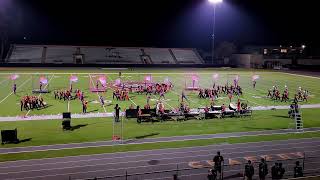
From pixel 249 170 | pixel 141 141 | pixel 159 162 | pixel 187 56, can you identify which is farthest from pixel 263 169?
pixel 187 56

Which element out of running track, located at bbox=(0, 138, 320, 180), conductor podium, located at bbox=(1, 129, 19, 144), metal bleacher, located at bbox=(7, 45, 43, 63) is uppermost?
metal bleacher, located at bbox=(7, 45, 43, 63)

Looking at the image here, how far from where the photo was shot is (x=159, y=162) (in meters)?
18.4

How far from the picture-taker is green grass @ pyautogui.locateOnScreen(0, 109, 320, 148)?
23156mm

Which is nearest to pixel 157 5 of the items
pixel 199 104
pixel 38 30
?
pixel 38 30

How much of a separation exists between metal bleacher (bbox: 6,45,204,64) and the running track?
68165 millimetres

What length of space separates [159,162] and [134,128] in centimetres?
770

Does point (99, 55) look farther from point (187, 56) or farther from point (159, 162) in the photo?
point (159, 162)

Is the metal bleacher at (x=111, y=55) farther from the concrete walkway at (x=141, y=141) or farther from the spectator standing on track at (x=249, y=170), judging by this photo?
the spectator standing on track at (x=249, y=170)

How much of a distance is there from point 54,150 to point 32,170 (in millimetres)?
3276

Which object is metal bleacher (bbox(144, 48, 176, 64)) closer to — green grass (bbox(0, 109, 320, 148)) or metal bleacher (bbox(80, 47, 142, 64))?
metal bleacher (bbox(80, 47, 142, 64))

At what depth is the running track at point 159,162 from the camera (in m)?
16.6

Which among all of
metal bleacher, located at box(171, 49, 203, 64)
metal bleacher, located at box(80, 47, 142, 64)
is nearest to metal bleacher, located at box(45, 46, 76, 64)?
metal bleacher, located at box(80, 47, 142, 64)

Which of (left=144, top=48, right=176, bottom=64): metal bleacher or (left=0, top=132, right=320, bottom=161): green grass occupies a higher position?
(left=144, top=48, right=176, bottom=64): metal bleacher

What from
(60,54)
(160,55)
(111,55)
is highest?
(160,55)
